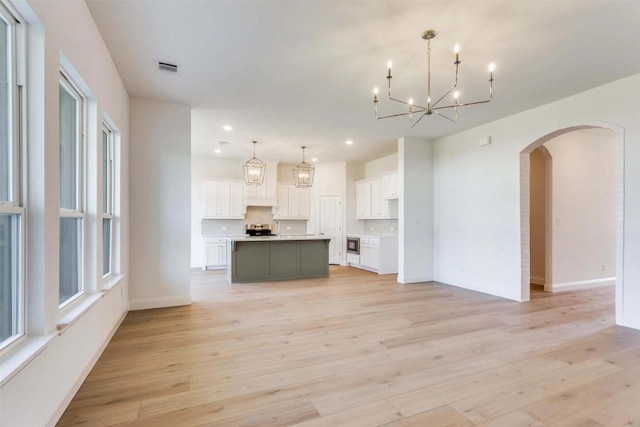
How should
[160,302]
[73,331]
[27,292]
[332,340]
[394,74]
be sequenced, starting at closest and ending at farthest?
[27,292]
[73,331]
[332,340]
[394,74]
[160,302]

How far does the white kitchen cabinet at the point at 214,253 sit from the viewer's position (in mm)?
8070

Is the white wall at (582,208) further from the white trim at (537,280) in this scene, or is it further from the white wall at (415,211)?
the white wall at (415,211)

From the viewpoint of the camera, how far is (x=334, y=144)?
6918mm

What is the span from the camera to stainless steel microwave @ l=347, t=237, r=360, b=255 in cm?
831

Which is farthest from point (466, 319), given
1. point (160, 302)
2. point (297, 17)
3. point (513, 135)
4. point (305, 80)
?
point (160, 302)

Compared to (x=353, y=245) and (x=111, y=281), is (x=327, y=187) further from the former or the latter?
(x=111, y=281)

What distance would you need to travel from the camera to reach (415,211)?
6352 mm

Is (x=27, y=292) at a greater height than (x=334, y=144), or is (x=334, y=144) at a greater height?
(x=334, y=144)

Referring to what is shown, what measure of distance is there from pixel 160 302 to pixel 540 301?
565cm

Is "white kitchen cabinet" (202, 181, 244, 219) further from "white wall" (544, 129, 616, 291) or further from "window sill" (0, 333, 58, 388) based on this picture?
"white wall" (544, 129, 616, 291)

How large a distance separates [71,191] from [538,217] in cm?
738

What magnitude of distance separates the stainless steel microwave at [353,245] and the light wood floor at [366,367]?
377 cm

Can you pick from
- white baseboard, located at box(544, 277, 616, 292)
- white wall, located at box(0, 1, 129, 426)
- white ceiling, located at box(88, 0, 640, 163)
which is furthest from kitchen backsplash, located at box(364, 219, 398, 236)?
white wall, located at box(0, 1, 129, 426)

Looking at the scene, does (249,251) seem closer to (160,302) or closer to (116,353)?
(160,302)
